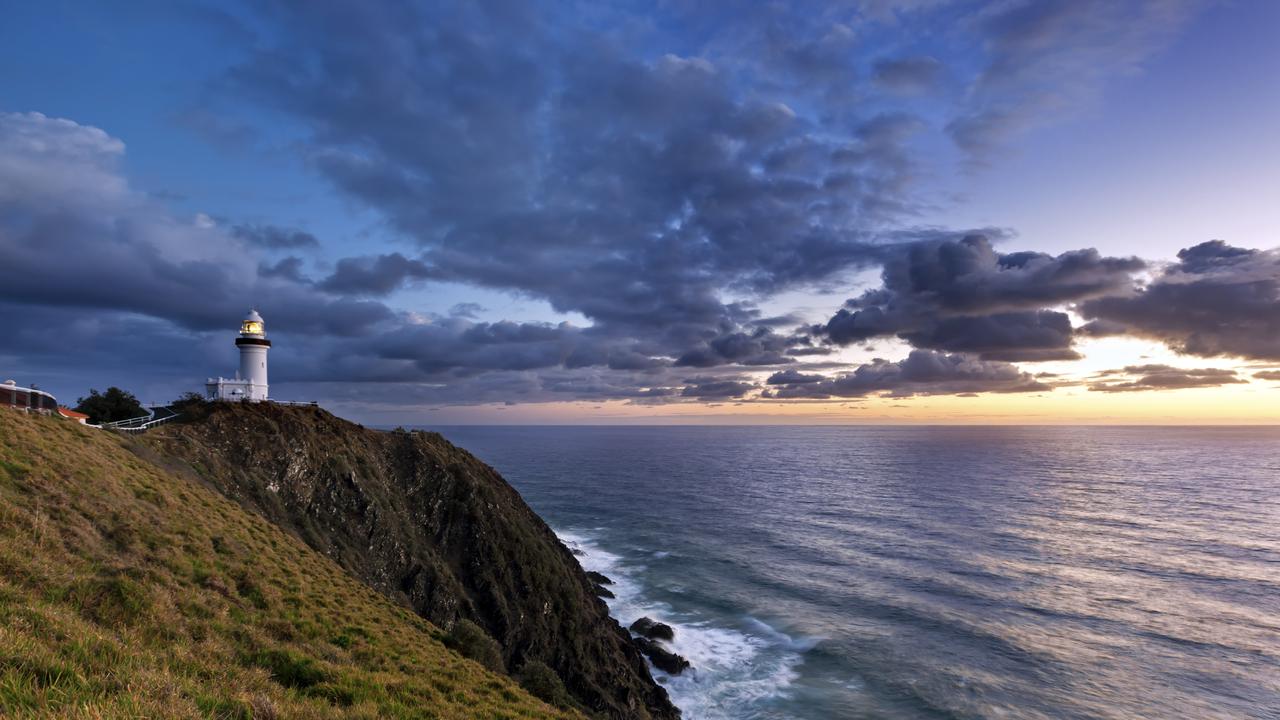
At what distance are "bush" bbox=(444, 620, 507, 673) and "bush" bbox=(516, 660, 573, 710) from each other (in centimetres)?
182

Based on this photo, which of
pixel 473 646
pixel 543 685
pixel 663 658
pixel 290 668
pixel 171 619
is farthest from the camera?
pixel 663 658

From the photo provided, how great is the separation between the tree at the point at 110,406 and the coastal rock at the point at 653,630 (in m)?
50.7

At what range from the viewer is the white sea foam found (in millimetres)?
37625

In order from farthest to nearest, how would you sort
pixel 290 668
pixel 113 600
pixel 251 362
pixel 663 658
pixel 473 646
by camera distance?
pixel 251 362 < pixel 663 658 < pixel 473 646 < pixel 290 668 < pixel 113 600

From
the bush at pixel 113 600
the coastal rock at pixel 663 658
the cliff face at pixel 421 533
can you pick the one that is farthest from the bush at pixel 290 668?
the coastal rock at pixel 663 658

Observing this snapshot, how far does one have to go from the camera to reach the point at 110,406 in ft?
166

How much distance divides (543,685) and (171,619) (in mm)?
18901

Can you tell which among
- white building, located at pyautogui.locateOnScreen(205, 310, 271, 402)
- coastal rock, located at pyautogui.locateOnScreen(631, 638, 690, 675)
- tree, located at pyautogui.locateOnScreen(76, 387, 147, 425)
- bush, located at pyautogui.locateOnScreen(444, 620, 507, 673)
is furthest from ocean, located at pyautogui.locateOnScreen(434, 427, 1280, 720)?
tree, located at pyautogui.locateOnScreen(76, 387, 147, 425)

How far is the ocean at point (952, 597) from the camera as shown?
37406mm

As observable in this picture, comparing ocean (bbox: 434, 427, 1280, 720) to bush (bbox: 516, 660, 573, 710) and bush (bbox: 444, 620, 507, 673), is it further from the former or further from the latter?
bush (bbox: 444, 620, 507, 673)

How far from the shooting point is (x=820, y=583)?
2288 inches

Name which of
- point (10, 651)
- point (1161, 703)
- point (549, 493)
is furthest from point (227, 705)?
point (549, 493)

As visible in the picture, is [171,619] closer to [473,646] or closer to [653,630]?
[473,646]

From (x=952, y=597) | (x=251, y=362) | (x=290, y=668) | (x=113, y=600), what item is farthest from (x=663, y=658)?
(x=251, y=362)
